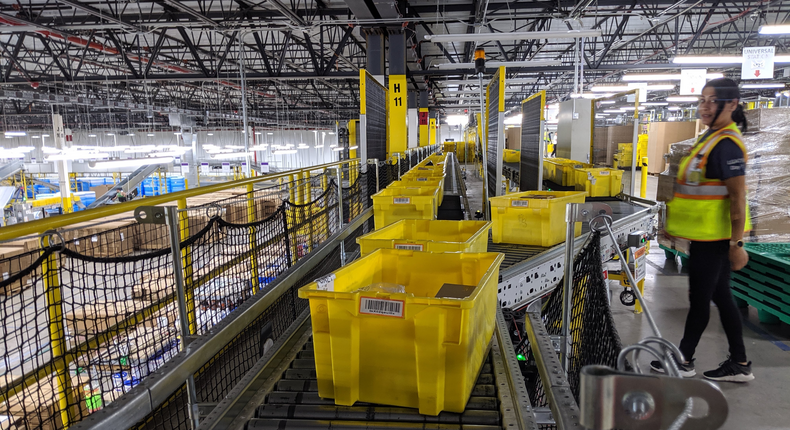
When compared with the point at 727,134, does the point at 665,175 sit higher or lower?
lower

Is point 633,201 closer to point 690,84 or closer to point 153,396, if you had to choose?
point 153,396

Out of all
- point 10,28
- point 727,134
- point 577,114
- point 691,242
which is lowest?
point 691,242

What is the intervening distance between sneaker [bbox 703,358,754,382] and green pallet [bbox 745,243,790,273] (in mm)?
2217

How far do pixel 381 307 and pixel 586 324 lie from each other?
1542 mm

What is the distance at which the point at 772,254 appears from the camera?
18.1 ft

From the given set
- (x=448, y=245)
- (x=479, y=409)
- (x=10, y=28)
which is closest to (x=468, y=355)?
(x=479, y=409)

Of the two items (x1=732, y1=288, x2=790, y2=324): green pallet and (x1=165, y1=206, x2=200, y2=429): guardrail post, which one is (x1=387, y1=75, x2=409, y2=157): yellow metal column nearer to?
(x1=732, y1=288, x2=790, y2=324): green pallet

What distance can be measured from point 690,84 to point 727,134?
1449 centimetres

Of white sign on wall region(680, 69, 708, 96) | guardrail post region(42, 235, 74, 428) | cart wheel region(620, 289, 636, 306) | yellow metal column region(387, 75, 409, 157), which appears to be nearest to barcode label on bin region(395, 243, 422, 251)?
guardrail post region(42, 235, 74, 428)

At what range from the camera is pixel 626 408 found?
0.79m

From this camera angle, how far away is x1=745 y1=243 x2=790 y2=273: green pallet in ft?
17.1

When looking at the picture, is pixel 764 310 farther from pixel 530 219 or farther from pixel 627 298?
pixel 530 219

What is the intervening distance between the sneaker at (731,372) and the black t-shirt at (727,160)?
1.66 m

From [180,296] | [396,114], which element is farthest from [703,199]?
[396,114]
